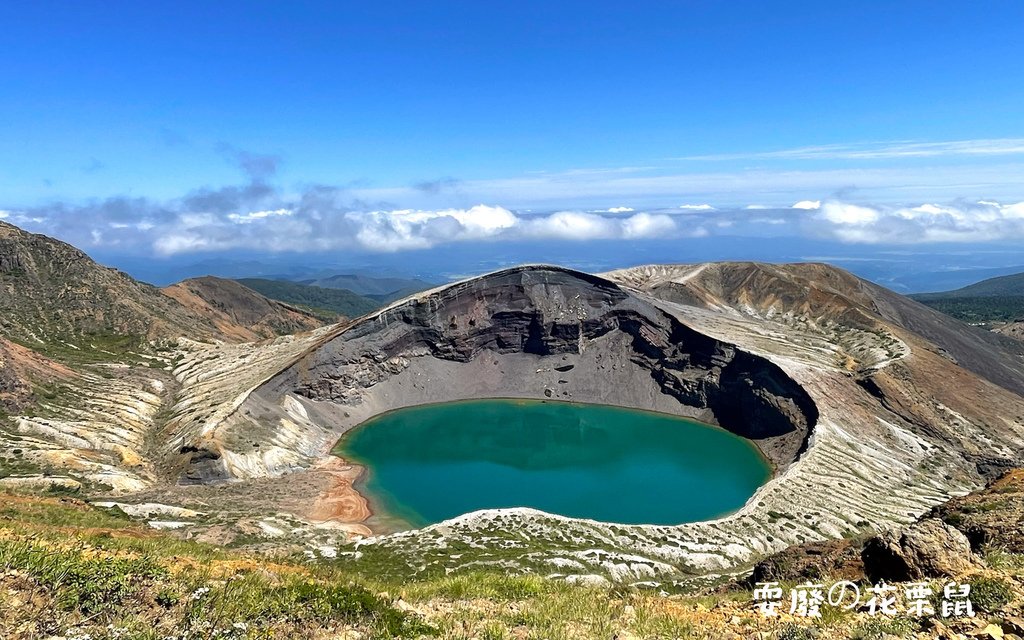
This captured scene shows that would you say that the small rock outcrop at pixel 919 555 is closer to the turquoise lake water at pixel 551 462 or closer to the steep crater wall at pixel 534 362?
the turquoise lake water at pixel 551 462

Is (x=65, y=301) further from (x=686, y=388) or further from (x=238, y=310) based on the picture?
(x=686, y=388)

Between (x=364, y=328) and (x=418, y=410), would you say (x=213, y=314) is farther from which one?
(x=418, y=410)

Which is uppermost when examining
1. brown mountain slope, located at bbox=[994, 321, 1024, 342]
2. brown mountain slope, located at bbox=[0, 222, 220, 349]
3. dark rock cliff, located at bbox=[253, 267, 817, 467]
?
brown mountain slope, located at bbox=[0, 222, 220, 349]

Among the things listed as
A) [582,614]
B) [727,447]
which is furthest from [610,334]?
[582,614]

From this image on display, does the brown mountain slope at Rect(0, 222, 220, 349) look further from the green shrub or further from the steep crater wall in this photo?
the green shrub

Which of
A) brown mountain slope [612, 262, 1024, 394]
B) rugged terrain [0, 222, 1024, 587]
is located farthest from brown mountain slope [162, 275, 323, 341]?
brown mountain slope [612, 262, 1024, 394]

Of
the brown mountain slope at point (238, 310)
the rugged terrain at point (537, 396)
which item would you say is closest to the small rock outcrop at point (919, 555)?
the rugged terrain at point (537, 396)
